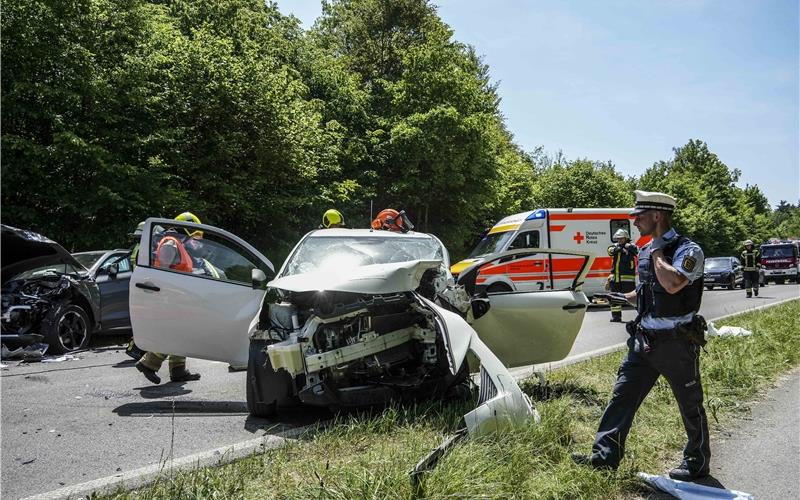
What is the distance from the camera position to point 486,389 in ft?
13.6

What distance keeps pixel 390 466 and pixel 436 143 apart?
21.1 m

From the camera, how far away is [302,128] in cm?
1833

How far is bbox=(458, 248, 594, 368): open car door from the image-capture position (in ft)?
18.8

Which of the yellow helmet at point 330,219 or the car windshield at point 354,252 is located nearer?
the car windshield at point 354,252

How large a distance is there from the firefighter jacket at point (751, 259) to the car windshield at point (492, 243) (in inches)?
333

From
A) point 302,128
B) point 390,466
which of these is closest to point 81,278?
point 390,466

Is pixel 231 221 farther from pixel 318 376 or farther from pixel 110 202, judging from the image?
pixel 318 376

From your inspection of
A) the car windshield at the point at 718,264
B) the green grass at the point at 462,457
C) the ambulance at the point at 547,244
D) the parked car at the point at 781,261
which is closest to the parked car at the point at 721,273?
the car windshield at the point at 718,264

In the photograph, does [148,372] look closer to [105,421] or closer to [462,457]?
[105,421]

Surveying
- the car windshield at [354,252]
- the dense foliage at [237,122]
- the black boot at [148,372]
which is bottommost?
the black boot at [148,372]

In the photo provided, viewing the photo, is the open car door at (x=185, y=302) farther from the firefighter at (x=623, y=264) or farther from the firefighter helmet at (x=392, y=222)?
the firefighter at (x=623, y=264)

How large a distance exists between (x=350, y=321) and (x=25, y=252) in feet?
18.8

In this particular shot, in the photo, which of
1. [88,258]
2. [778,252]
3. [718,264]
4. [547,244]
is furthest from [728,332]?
[778,252]

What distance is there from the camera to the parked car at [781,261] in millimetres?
32156
